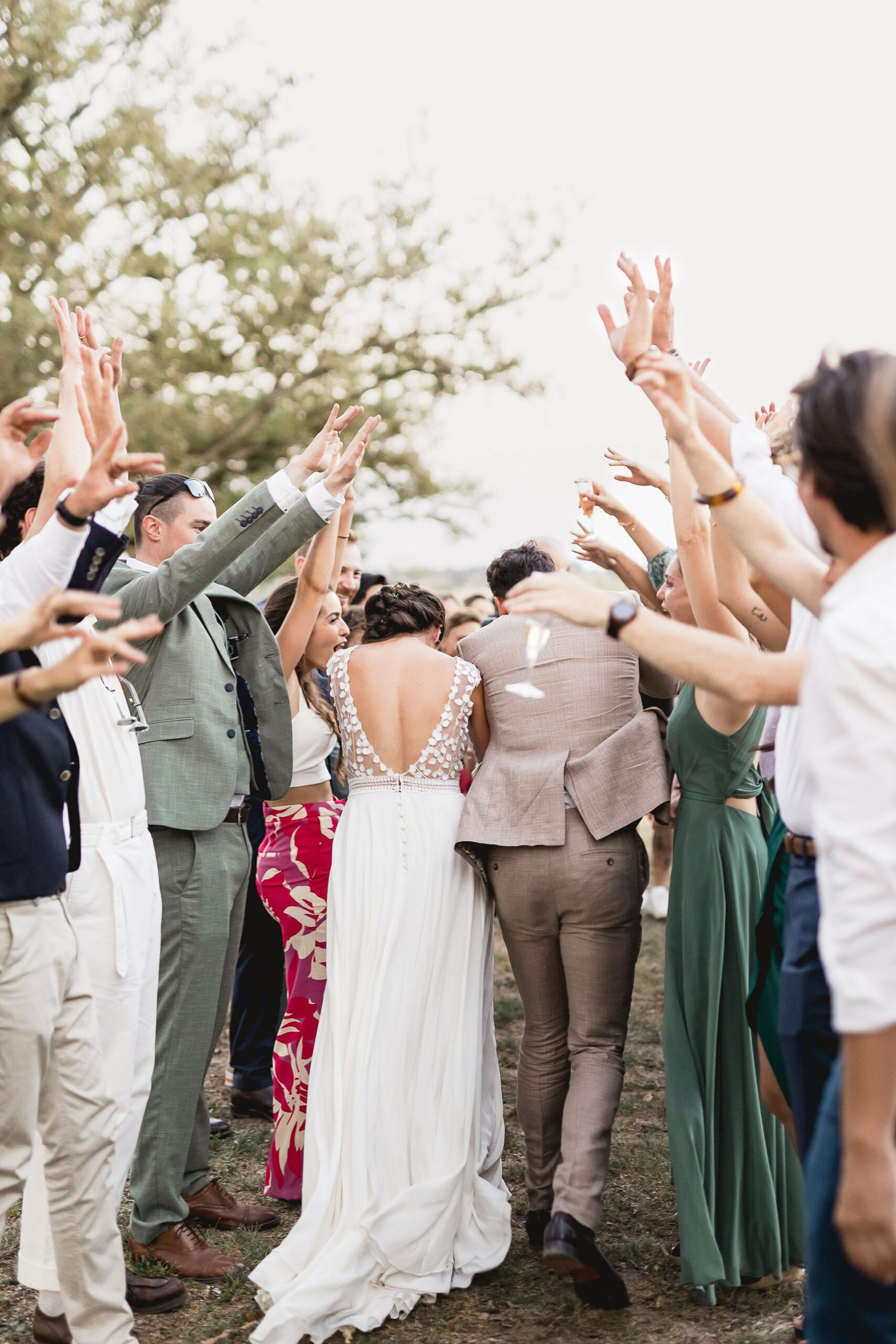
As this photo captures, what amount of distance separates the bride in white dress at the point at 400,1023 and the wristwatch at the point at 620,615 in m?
1.70

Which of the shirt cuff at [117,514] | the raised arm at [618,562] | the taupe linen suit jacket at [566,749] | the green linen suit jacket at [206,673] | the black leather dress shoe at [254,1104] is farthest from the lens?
the black leather dress shoe at [254,1104]

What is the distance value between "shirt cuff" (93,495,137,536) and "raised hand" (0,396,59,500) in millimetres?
191

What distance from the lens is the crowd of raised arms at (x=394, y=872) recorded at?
2584 mm

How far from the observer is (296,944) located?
4.42m

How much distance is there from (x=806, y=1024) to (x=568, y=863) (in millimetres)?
1538

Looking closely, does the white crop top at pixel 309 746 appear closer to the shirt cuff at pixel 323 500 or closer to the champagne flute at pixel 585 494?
the shirt cuff at pixel 323 500

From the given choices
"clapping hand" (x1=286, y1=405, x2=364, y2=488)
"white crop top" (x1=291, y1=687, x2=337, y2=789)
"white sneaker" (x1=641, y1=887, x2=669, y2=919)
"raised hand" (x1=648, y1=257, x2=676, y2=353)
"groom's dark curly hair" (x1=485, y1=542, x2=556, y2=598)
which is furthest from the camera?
"white sneaker" (x1=641, y1=887, x2=669, y2=919)

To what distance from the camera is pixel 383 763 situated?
3850 millimetres

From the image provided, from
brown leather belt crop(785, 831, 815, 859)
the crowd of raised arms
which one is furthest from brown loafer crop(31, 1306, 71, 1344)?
brown leather belt crop(785, 831, 815, 859)

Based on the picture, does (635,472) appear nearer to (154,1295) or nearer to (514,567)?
(514,567)

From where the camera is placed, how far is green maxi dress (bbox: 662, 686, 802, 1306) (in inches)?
132

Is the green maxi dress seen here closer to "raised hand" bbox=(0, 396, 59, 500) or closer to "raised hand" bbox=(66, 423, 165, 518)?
"raised hand" bbox=(66, 423, 165, 518)

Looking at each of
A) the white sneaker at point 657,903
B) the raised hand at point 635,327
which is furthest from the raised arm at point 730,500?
the white sneaker at point 657,903

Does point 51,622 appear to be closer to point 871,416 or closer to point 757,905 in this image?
point 871,416
